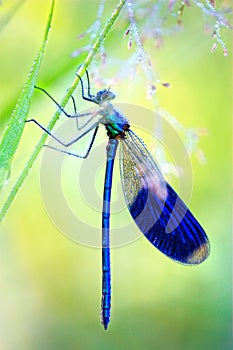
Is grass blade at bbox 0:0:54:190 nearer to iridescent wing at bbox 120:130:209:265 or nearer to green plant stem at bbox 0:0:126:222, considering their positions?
green plant stem at bbox 0:0:126:222

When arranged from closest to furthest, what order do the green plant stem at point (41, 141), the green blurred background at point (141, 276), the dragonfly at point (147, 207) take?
the green plant stem at point (41, 141), the dragonfly at point (147, 207), the green blurred background at point (141, 276)

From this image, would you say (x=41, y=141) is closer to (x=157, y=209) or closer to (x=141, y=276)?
(x=157, y=209)

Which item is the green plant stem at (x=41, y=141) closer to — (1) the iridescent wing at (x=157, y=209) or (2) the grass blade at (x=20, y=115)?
(2) the grass blade at (x=20, y=115)

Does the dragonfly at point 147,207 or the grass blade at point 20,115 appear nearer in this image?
the grass blade at point 20,115

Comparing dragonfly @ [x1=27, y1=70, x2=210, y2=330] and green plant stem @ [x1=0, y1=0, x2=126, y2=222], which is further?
dragonfly @ [x1=27, y1=70, x2=210, y2=330]

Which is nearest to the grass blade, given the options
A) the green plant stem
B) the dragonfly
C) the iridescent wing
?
the green plant stem

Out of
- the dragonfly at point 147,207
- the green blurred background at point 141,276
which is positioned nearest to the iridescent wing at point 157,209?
the dragonfly at point 147,207

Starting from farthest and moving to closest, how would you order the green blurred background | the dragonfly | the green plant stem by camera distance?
the green blurred background → the dragonfly → the green plant stem
